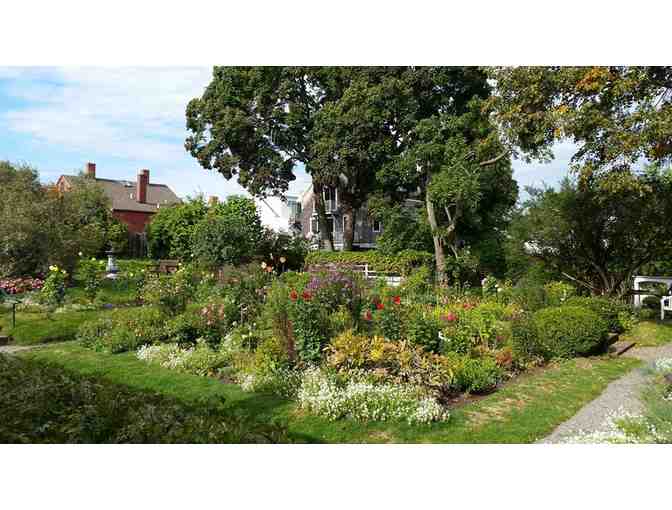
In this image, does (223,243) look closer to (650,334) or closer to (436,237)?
(436,237)

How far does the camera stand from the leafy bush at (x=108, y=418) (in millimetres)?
3984

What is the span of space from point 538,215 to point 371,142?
27.2 feet

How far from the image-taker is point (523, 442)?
4.27m

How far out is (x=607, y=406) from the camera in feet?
17.0

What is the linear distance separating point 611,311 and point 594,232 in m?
2.51

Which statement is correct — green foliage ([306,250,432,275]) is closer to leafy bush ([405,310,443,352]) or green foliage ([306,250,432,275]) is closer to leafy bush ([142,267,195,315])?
leafy bush ([142,267,195,315])

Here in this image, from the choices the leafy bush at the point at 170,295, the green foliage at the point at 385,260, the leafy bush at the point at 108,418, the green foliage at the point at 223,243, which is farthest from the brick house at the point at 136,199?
the leafy bush at the point at 108,418

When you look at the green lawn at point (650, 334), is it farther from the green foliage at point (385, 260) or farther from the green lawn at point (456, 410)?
the green foliage at point (385, 260)

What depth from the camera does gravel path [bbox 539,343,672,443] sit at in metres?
4.49

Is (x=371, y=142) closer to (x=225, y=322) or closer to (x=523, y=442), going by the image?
(x=225, y=322)

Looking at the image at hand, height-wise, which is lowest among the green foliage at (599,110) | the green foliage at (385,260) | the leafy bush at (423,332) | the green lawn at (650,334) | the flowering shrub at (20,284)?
the green lawn at (650,334)

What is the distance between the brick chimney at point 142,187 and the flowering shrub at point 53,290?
20.3m

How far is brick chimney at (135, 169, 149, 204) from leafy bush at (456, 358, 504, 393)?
91.8 ft
